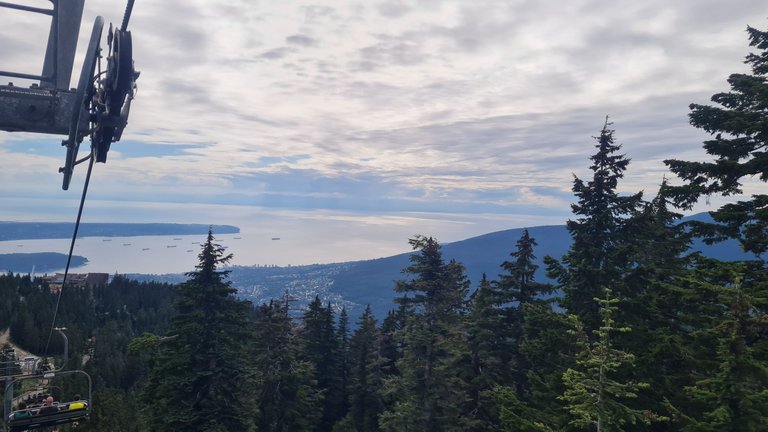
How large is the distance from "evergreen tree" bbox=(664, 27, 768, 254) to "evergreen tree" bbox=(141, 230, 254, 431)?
772 inches

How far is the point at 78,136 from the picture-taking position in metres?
5.52

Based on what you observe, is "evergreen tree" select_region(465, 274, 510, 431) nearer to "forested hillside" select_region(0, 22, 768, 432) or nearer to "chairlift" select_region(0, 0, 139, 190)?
"forested hillside" select_region(0, 22, 768, 432)

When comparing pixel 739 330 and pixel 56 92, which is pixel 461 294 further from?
pixel 56 92

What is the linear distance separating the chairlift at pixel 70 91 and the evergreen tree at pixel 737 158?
14066mm

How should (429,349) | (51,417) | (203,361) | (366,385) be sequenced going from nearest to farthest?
(51,417) < (203,361) < (429,349) < (366,385)

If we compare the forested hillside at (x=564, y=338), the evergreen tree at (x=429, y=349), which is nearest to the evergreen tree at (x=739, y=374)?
the forested hillside at (x=564, y=338)

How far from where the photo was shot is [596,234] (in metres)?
17.1

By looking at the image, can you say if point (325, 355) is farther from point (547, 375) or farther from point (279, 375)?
point (547, 375)

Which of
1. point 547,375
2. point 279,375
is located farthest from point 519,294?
point 279,375

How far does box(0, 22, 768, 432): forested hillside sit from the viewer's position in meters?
11.1

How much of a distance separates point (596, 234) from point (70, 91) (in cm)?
1696

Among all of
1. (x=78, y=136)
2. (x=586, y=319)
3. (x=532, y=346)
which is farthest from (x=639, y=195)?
(x=78, y=136)

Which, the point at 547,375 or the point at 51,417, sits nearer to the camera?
the point at 51,417

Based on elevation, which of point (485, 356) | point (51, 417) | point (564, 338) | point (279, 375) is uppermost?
point (564, 338)
